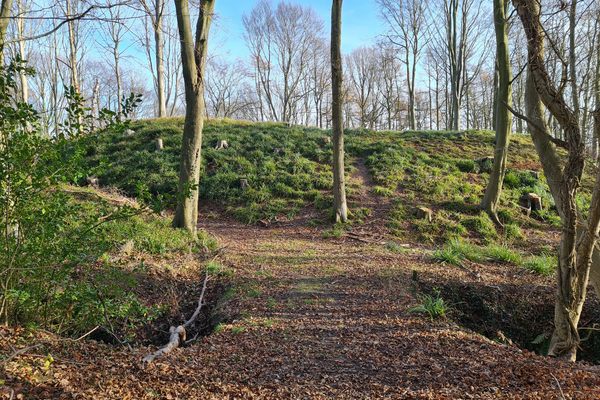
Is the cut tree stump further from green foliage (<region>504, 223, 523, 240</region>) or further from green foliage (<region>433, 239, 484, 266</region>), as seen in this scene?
green foliage (<region>433, 239, 484, 266</region>)

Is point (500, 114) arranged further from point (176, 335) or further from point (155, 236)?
point (176, 335)

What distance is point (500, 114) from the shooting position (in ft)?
33.6

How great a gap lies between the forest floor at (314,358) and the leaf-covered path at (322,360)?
11 millimetres

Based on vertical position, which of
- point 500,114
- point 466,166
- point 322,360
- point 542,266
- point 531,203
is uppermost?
point 500,114

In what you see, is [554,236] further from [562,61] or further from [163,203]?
[163,203]

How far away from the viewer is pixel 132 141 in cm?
1588

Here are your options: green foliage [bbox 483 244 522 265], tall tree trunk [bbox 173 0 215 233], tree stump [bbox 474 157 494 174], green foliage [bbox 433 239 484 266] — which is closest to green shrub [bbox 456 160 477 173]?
tree stump [bbox 474 157 494 174]

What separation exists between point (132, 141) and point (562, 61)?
1548 centimetres

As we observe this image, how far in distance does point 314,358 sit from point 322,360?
0.08m

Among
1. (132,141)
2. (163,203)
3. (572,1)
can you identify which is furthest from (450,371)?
(132,141)

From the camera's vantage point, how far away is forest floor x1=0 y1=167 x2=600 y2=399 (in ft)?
Answer: 9.27

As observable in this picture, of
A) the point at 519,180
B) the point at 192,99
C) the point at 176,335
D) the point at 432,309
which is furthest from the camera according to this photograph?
the point at 519,180

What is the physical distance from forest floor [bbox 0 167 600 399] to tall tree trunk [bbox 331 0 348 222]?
4150 millimetres

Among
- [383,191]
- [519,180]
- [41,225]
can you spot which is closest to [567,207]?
[41,225]
